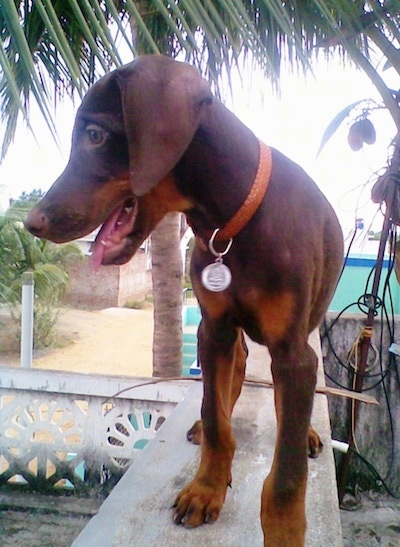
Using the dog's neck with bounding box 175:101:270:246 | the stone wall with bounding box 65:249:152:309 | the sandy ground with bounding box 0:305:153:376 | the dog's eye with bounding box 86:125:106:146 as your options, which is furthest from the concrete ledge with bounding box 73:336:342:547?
the stone wall with bounding box 65:249:152:309

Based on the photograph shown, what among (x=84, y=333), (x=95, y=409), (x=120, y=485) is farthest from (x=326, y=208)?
(x=84, y=333)

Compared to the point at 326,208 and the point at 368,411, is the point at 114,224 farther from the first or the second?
the point at 368,411

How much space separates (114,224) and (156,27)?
288cm

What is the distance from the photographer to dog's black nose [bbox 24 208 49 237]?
78cm

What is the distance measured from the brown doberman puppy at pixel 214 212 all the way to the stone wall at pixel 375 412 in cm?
170

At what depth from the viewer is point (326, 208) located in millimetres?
1126

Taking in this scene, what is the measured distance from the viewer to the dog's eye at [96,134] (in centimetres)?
81

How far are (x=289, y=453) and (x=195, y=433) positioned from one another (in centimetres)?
61

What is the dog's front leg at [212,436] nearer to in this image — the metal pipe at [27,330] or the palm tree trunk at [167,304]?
the palm tree trunk at [167,304]

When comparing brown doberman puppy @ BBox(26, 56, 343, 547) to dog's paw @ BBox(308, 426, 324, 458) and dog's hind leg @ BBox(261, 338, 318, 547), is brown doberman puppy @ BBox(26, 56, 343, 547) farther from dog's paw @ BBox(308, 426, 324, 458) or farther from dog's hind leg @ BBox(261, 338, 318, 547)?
dog's paw @ BBox(308, 426, 324, 458)

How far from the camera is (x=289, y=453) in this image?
0.89 meters

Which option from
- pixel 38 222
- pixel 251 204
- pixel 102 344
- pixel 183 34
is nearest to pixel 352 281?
pixel 183 34

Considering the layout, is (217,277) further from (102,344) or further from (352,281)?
(102,344)

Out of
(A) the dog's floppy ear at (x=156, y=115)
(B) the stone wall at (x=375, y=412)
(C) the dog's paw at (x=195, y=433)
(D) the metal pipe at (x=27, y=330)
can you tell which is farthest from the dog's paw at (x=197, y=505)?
(D) the metal pipe at (x=27, y=330)
